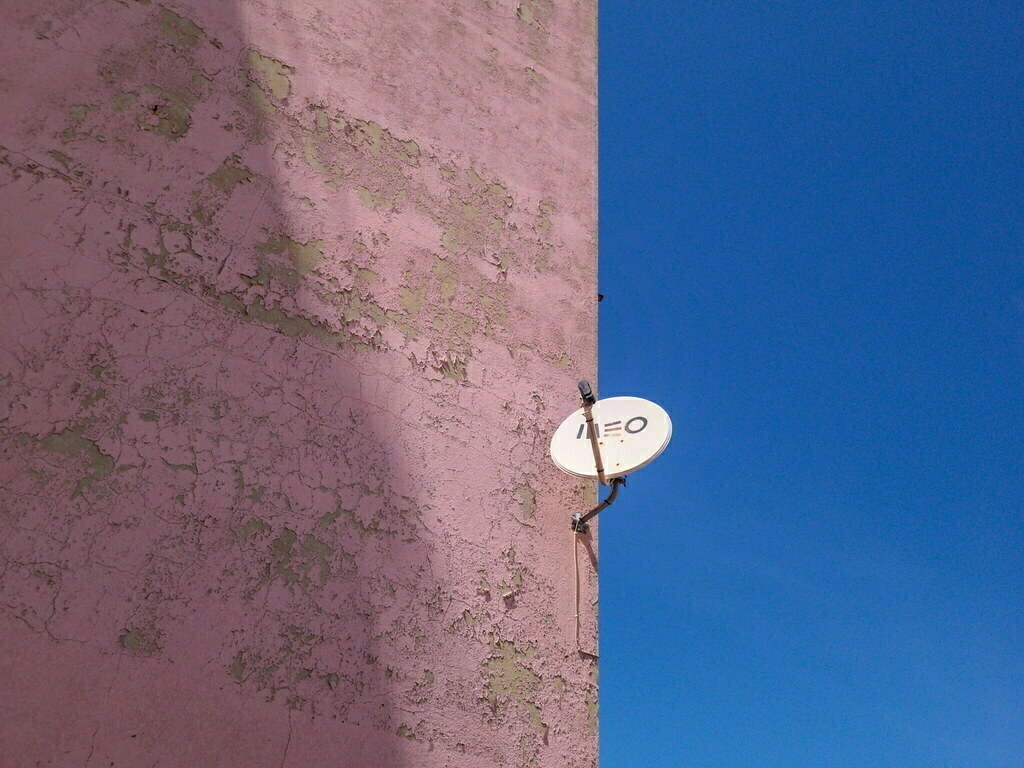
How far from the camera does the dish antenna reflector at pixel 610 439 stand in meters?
4.66

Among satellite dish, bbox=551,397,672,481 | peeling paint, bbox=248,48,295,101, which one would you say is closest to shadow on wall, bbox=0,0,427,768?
peeling paint, bbox=248,48,295,101

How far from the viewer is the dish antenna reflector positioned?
4.66 meters

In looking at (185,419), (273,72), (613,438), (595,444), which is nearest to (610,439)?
(613,438)

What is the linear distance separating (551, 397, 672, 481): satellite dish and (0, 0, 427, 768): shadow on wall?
3.05 feet

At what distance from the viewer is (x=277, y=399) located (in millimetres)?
4379

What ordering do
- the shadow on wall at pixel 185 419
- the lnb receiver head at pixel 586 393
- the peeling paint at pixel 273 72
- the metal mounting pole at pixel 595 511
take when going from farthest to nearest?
the peeling paint at pixel 273 72
the metal mounting pole at pixel 595 511
the lnb receiver head at pixel 586 393
the shadow on wall at pixel 185 419

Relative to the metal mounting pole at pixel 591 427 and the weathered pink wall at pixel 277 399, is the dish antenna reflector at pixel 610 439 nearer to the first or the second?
the metal mounting pole at pixel 591 427

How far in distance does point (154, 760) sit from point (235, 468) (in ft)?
4.01

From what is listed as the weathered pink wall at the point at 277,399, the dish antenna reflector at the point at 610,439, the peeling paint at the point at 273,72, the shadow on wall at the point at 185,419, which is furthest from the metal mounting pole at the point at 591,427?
the peeling paint at the point at 273,72

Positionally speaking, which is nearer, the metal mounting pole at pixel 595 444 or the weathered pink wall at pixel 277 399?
the weathered pink wall at pixel 277 399

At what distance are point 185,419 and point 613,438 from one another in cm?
212

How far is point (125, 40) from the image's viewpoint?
452 centimetres

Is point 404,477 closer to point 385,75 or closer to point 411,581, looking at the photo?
point 411,581

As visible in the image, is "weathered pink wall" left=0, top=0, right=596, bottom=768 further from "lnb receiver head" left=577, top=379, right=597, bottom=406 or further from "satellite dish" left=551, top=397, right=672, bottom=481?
"lnb receiver head" left=577, top=379, right=597, bottom=406
